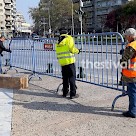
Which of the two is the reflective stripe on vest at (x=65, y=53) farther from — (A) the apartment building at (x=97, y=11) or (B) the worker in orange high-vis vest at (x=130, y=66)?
(A) the apartment building at (x=97, y=11)

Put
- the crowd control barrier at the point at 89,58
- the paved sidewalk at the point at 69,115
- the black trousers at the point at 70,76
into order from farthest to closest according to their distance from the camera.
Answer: the crowd control barrier at the point at 89,58, the black trousers at the point at 70,76, the paved sidewalk at the point at 69,115

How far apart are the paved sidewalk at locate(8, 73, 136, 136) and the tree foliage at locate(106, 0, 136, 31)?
5993 centimetres

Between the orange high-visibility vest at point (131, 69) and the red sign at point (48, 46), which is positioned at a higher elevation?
the red sign at point (48, 46)

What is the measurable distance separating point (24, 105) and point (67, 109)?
3.42 ft

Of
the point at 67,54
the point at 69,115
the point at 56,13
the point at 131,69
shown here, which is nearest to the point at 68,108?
the point at 69,115

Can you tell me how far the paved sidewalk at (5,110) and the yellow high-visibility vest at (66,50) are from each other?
5.20 feet

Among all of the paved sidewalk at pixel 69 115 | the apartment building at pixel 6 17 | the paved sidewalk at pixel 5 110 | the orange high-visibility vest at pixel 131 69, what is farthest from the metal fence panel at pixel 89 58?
the apartment building at pixel 6 17

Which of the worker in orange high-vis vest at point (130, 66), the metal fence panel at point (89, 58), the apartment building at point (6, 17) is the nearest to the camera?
the worker in orange high-vis vest at point (130, 66)

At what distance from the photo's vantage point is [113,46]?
7195mm

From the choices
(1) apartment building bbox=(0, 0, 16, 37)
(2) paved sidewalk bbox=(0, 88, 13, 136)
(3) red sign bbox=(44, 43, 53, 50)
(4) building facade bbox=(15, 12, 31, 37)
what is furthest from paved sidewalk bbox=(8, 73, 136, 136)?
(1) apartment building bbox=(0, 0, 16, 37)

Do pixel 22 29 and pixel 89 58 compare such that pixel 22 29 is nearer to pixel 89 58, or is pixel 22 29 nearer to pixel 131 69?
pixel 89 58

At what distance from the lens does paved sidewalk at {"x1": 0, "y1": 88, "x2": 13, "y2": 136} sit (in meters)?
5.07

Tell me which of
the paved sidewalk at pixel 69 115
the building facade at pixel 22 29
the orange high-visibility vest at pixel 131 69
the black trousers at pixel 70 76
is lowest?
the paved sidewalk at pixel 69 115

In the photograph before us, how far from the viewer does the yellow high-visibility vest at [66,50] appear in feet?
22.1
